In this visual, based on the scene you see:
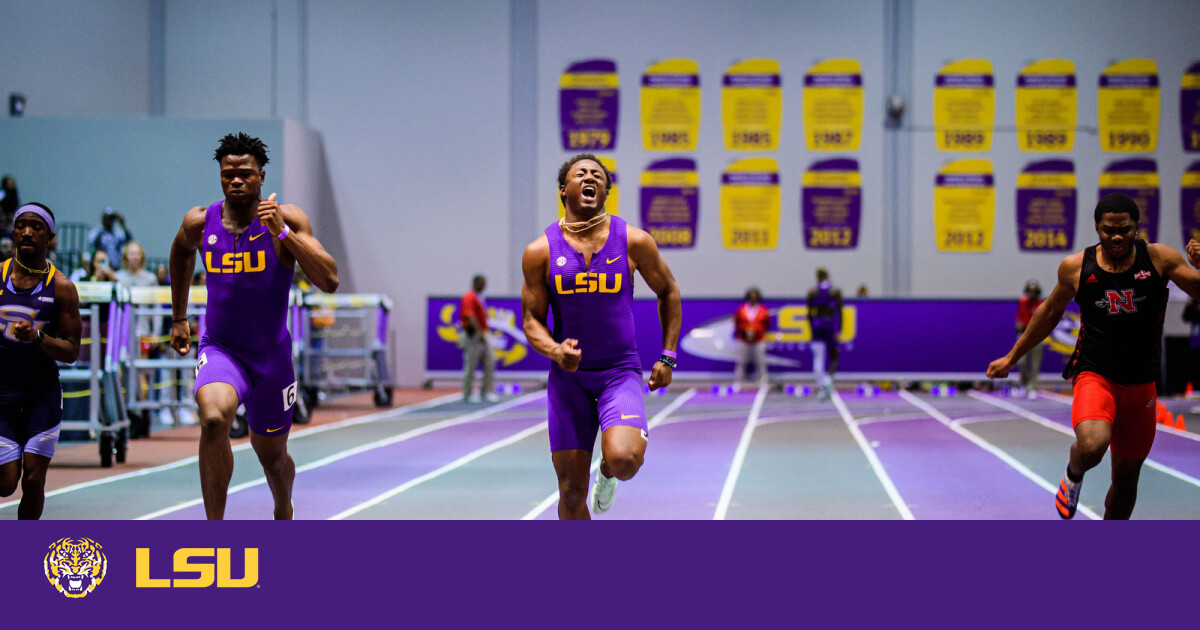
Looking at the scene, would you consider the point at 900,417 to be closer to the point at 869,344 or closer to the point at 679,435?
Result: the point at 679,435

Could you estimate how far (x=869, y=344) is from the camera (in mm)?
20625

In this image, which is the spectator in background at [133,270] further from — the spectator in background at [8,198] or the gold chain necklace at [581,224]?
the gold chain necklace at [581,224]

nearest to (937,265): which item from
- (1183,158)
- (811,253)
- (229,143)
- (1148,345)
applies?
(811,253)

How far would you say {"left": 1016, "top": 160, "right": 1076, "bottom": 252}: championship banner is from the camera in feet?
75.6

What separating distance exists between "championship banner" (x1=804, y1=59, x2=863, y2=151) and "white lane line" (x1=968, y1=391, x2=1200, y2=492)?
250 inches

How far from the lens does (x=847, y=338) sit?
68.0ft

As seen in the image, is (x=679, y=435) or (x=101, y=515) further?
(x=679, y=435)

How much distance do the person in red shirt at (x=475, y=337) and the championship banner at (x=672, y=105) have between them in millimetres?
7376

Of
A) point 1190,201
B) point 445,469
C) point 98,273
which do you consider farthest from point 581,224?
point 1190,201

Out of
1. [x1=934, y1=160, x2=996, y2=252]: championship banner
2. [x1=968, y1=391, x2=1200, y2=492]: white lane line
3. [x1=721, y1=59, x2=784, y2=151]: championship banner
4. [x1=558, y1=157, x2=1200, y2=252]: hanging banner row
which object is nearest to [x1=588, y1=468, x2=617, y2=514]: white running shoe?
[x1=968, y1=391, x2=1200, y2=492]: white lane line

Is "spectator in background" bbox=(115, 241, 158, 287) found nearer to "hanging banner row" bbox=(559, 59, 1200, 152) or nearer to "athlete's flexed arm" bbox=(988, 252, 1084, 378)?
"athlete's flexed arm" bbox=(988, 252, 1084, 378)
